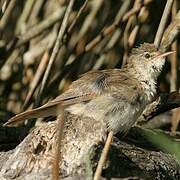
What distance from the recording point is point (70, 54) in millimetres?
6410

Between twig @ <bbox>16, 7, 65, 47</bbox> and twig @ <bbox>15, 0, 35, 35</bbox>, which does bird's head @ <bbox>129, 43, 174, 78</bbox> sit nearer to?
twig @ <bbox>16, 7, 65, 47</bbox>

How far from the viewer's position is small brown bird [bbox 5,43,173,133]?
190 inches

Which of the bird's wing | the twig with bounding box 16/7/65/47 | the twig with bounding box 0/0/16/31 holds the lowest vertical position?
the bird's wing

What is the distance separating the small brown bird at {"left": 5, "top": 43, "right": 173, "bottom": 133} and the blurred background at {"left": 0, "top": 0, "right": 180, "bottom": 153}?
0.69m

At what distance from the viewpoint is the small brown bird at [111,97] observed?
190 inches

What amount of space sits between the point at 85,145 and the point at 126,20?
315cm

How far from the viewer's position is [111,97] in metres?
4.98

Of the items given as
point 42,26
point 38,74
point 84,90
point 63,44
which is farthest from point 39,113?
point 42,26

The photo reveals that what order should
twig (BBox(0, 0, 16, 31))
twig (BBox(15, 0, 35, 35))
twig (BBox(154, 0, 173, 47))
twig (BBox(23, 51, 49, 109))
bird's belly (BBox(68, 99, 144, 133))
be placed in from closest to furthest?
bird's belly (BBox(68, 99, 144, 133))
twig (BBox(154, 0, 173, 47))
twig (BBox(23, 51, 49, 109))
twig (BBox(0, 0, 16, 31))
twig (BBox(15, 0, 35, 35))

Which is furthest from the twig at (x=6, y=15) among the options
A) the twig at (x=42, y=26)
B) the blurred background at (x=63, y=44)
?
the twig at (x=42, y=26)

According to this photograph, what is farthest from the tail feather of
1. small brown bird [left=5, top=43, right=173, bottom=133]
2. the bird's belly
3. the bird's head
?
the bird's head

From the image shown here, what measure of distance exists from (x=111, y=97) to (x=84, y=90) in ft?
0.75

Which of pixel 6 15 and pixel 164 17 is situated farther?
pixel 6 15

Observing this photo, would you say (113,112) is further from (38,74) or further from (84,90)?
(38,74)
